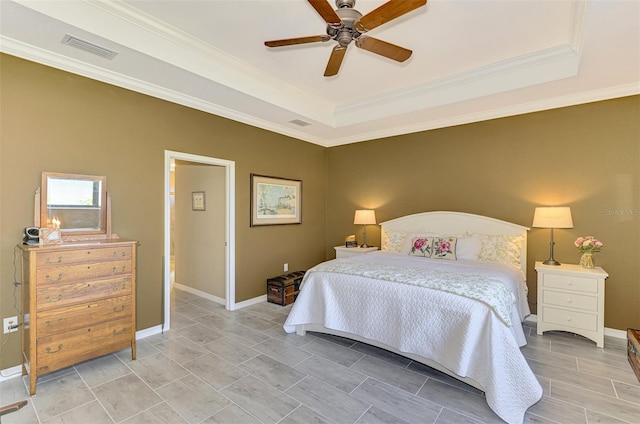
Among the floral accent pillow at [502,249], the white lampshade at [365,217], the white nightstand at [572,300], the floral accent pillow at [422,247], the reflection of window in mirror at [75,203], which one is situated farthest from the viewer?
the white lampshade at [365,217]

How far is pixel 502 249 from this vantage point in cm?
382

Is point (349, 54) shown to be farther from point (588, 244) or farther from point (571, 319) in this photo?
point (571, 319)

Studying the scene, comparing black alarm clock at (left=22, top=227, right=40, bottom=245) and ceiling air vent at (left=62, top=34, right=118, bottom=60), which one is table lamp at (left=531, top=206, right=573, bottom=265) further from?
black alarm clock at (left=22, top=227, right=40, bottom=245)

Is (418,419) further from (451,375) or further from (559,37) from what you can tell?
(559,37)

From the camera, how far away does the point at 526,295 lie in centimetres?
369

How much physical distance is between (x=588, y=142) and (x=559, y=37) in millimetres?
1396

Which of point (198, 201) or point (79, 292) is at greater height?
point (198, 201)

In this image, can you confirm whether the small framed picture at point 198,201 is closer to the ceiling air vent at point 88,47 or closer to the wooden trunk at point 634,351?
the ceiling air vent at point 88,47

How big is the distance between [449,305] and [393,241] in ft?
7.89

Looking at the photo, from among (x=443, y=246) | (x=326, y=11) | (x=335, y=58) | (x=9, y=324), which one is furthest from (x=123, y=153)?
(x=443, y=246)

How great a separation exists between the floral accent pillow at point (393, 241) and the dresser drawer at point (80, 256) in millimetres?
3544

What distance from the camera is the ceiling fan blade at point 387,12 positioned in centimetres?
179

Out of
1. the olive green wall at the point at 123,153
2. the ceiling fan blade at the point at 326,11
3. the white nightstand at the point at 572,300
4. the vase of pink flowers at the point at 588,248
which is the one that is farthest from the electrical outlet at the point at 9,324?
the vase of pink flowers at the point at 588,248

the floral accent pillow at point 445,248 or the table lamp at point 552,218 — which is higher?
the table lamp at point 552,218
